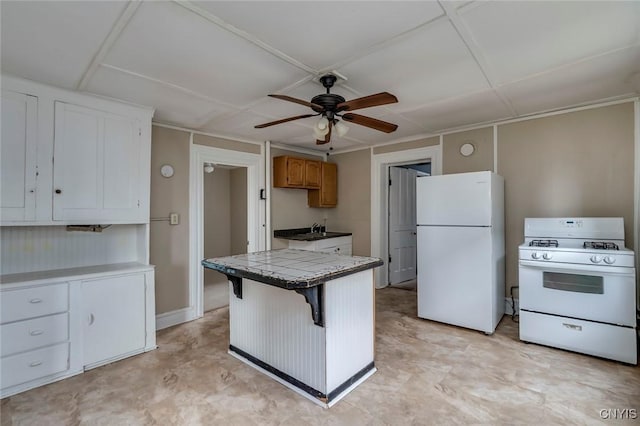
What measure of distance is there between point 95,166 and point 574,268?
422cm

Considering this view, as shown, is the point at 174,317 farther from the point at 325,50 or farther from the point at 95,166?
the point at 325,50

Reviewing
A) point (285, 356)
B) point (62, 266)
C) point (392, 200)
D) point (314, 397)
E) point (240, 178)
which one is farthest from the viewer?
point (240, 178)

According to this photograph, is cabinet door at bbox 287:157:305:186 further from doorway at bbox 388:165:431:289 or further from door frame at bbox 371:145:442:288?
doorway at bbox 388:165:431:289

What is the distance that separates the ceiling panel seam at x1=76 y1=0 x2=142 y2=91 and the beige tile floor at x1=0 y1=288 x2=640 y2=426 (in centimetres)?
229

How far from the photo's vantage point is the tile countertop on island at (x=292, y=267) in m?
1.82

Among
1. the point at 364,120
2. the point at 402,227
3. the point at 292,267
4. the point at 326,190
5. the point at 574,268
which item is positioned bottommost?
the point at 574,268

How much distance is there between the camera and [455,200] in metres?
3.23

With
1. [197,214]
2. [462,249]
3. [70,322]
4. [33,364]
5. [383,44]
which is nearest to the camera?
[383,44]

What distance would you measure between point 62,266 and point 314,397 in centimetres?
250

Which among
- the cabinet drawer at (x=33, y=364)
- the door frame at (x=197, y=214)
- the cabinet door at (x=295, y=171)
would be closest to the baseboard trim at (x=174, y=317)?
the door frame at (x=197, y=214)

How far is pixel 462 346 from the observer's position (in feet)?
9.27

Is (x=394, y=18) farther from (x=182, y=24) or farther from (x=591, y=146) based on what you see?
(x=591, y=146)

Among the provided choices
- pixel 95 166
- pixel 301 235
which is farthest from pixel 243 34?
pixel 301 235

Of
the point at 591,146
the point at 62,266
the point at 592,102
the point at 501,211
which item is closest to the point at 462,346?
the point at 501,211
